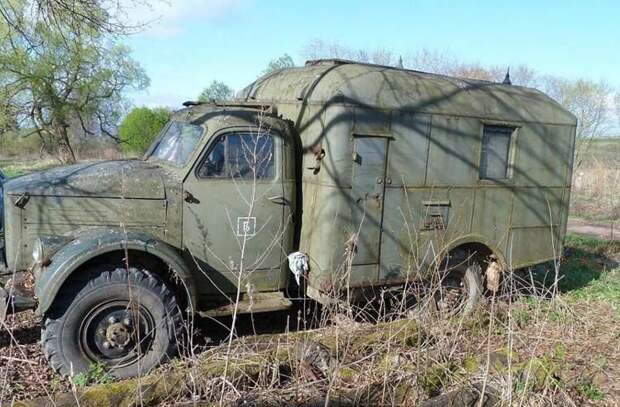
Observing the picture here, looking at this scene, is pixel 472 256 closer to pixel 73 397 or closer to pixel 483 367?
pixel 483 367

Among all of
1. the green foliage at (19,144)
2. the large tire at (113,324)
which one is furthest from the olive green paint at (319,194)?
the green foliage at (19,144)

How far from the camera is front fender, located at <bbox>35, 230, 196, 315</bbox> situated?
168 inches

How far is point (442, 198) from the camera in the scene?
19.9 feet

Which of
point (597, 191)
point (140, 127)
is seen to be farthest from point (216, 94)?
point (597, 191)

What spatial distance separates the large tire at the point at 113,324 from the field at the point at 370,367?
0.18 metres

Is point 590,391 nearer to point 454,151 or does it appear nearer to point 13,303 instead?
point 454,151

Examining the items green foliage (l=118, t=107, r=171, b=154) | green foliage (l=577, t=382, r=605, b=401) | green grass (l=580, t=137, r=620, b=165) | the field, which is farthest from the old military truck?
green foliage (l=118, t=107, r=171, b=154)

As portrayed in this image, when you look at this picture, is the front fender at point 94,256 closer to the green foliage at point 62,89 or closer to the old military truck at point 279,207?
the old military truck at point 279,207

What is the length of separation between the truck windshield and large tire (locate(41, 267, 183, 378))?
3.97 feet

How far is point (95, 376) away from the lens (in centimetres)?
434

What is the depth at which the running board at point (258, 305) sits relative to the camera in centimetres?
502

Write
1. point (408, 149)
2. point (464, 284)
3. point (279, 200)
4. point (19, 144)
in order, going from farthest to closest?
point (19, 144)
point (464, 284)
point (408, 149)
point (279, 200)

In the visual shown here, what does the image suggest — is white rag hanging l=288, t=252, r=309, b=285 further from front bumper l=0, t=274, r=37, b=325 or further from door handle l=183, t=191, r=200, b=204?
front bumper l=0, t=274, r=37, b=325

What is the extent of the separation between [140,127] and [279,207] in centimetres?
2405
